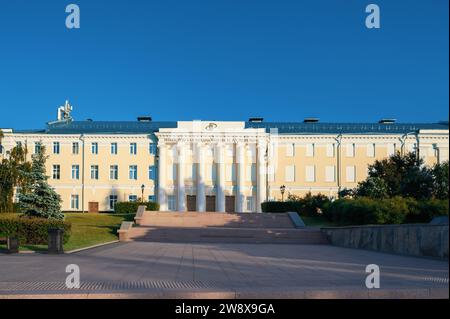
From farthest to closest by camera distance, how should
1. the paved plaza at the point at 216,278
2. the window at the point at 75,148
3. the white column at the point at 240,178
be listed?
the window at the point at 75,148 → the white column at the point at 240,178 → the paved plaza at the point at 216,278

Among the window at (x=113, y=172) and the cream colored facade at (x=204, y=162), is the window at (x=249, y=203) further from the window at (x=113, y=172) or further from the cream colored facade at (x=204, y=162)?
the window at (x=113, y=172)

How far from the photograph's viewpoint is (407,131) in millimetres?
59719

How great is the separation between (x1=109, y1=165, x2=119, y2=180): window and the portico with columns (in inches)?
221

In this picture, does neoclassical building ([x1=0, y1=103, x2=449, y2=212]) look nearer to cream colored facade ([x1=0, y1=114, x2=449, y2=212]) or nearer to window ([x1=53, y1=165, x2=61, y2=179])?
window ([x1=53, y1=165, x2=61, y2=179])

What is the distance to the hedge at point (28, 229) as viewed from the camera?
69.0 ft

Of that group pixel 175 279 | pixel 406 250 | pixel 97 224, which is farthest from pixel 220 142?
pixel 175 279

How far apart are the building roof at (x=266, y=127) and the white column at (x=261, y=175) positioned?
359 centimetres

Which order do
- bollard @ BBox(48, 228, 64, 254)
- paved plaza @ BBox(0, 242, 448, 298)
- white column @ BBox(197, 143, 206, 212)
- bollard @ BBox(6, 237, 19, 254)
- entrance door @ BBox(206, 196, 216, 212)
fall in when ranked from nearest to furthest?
paved plaza @ BBox(0, 242, 448, 298) < bollard @ BBox(48, 228, 64, 254) < bollard @ BBox(6, 237, 19, 254) < white column @ BBox(197, 143, 206, 212) < entrance door @ BBox(206, 196, 216, 212)

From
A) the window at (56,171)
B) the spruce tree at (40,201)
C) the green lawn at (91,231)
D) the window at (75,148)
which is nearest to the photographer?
the green lawn at (91,231)

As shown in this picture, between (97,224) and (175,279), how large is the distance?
1007 inches

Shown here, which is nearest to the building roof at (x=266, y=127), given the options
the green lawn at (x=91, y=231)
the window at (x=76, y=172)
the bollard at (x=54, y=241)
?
the window at (x=76, y=172)

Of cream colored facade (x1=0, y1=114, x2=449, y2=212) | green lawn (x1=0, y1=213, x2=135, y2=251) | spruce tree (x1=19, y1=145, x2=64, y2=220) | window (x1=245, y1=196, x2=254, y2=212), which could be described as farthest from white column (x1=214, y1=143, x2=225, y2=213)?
spruce tree (x1=19, y1=145, x2=64, y2=220)

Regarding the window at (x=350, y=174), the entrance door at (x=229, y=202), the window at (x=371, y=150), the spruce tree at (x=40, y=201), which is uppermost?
the window at (x=371, y=150)

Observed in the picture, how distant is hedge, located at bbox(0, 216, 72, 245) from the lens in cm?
2103
